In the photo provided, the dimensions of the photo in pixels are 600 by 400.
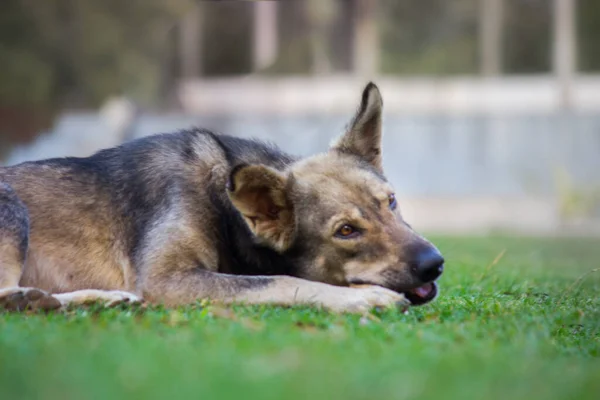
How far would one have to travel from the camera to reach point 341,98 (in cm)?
2414

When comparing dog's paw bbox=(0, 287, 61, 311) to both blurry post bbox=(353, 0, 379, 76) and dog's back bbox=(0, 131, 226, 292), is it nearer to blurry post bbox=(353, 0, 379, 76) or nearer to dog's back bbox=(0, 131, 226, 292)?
dog's back bbox=(0, 131, 226, 292)

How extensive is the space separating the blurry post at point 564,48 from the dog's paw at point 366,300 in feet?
61.2

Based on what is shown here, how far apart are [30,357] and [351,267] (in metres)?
2.53

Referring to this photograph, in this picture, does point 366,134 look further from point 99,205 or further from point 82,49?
point 82,49

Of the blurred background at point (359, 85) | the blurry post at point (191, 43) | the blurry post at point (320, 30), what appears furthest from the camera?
the blurry post at point (191, 43)

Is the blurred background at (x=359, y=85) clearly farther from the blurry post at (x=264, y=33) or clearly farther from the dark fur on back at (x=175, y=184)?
the dark fur on back at (x=175, y=184)

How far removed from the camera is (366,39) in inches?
969

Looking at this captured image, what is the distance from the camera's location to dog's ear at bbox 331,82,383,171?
22.4ft

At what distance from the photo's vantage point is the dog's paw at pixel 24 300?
568 centimetres

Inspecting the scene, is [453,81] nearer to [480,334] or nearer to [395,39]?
[395,39]

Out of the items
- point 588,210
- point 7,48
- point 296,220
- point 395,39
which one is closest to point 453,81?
point 395,39

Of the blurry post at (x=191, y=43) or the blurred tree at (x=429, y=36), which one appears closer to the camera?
the blurred tree at (x=429, y=36)

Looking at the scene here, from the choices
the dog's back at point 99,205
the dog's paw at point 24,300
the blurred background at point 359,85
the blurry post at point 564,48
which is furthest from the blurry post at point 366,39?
the dog's paw at point 24,300

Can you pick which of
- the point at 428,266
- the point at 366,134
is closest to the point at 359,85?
the point at 366,134
